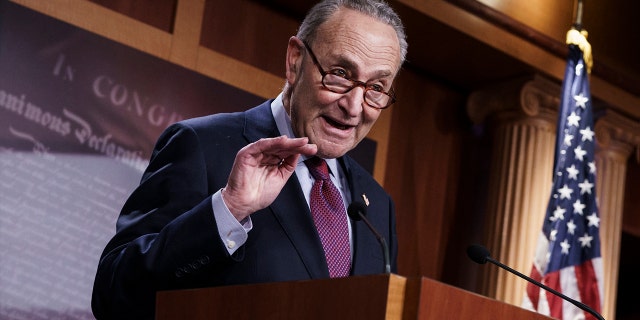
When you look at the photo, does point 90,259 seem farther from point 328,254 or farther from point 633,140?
point 633,140

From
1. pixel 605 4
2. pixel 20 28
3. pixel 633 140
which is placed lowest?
pixel 20 28

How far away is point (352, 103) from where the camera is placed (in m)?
2.51

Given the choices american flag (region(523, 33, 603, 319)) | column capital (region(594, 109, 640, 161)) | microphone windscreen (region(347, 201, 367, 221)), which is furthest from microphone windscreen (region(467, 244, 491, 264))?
column capital (region(594, 109, 640, 161))

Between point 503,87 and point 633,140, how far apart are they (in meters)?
1.11

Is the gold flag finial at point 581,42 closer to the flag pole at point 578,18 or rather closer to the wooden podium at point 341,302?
the flag pole at point 578,18

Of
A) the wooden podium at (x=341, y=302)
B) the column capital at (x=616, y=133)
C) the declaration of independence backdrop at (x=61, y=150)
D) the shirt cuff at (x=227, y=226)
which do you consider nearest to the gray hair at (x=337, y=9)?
the shirt cuff at (x=227, y=226)

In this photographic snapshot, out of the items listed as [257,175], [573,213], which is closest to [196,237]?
[257,175]

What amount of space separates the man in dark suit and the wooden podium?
0.50 ft

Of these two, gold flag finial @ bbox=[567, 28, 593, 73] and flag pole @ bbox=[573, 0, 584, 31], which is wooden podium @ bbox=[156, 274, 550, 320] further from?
flag pole @ bbox=[573, 0, 584, 31]

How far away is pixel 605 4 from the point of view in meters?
6.30

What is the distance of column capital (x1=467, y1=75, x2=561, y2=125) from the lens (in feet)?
19.2

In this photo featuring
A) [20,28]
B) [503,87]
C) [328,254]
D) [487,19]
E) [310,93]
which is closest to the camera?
[328,254]

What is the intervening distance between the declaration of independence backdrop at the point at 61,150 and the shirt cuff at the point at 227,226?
234 cm

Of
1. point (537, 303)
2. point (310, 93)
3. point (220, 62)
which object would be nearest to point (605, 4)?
point (537, 303)
